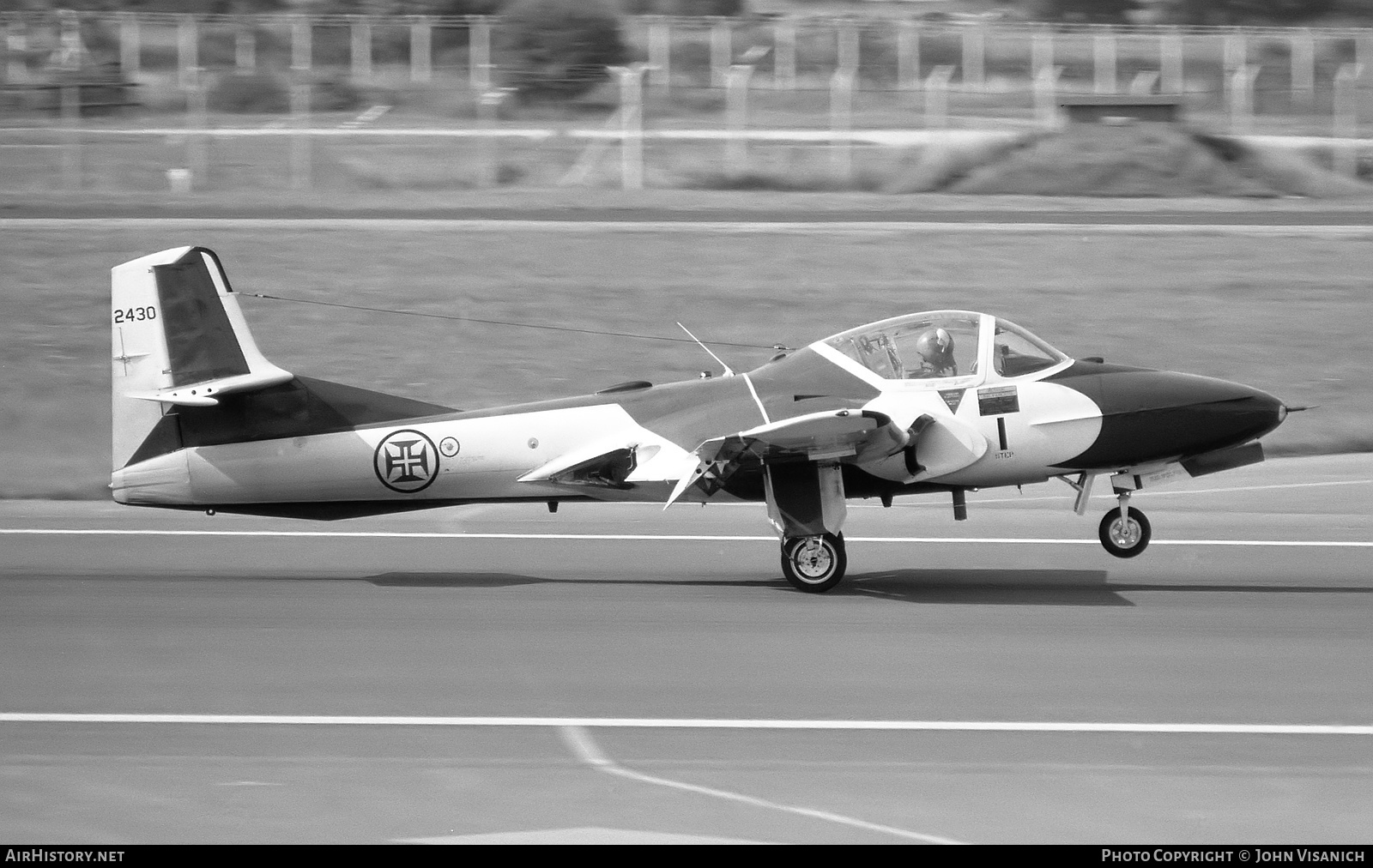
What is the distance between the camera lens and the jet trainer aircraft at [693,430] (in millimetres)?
12828

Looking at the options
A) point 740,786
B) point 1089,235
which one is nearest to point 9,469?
point 740,786

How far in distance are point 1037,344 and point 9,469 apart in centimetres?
1303

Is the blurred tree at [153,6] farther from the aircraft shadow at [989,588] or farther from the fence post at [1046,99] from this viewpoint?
the aircraft shadow at [989,588]

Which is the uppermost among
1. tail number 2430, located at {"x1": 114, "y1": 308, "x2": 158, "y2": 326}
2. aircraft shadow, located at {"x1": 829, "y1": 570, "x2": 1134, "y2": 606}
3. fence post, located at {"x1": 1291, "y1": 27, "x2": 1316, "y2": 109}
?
fence post, located at {"x1": 1291, "y1": 27, "x2": 1316, "y2": 109}

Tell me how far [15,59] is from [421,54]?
467 inches

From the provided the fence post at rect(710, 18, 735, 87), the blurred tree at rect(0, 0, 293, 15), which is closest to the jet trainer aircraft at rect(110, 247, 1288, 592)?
the fence post at rect(710, 18, 735, 87)

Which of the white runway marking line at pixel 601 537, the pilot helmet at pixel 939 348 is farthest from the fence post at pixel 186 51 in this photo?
the pilot helmet at pixel 939 348

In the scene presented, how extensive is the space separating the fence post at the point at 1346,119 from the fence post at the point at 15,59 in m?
33.2

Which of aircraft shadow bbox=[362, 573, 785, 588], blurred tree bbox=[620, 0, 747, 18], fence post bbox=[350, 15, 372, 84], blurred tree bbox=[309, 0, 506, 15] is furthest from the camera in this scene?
blurred tree bbox=[620, 0, 747, 18]

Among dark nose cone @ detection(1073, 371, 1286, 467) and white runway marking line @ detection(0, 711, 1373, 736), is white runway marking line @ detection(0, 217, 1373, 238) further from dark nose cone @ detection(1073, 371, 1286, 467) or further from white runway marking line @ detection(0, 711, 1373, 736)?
white runway marking line @ detection(0, 711, 1373, 736)

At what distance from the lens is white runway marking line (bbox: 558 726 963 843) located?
7.58 metres

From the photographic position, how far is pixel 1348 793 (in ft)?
26.6

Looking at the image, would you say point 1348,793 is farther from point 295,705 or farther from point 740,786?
point 295,705

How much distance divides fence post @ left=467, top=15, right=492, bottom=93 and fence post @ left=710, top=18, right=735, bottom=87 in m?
5.66
